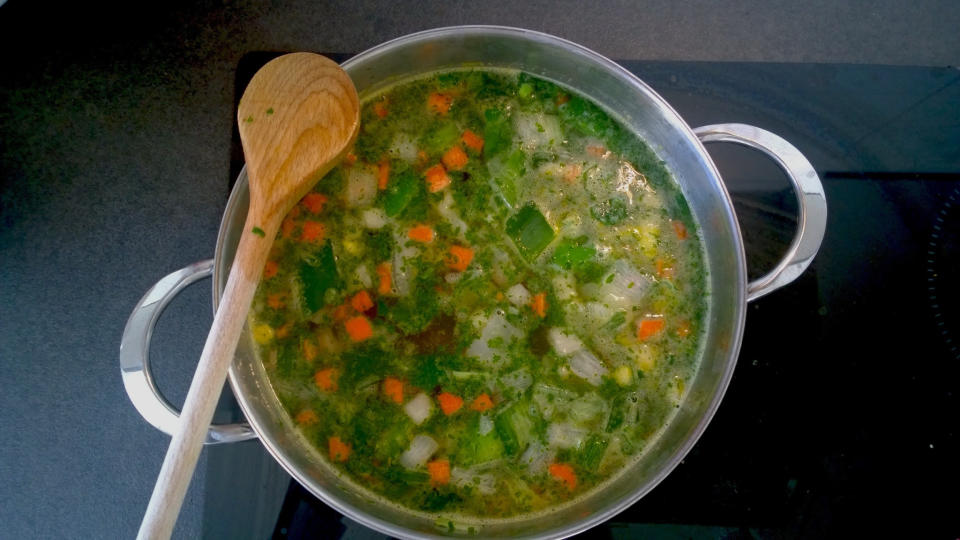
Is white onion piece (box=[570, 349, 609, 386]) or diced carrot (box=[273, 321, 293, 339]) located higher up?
white onion piece (box=[570, 349, 609, 386])

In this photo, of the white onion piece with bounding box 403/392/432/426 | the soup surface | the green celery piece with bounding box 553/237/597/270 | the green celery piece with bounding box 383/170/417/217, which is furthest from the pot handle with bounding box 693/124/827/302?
the white onion piece with bounding box 403/392/432/426

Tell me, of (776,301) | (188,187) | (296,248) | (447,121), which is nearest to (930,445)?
(776,301)

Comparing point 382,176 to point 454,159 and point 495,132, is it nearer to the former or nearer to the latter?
point 454,159

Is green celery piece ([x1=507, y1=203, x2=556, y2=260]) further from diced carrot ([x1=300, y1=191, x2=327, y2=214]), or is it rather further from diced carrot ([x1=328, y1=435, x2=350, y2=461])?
diced carrot ([x1=328, y1=435, x2=350, y2=461])

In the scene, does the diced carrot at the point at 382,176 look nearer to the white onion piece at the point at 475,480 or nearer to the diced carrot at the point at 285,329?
the diced carrot at the point at 285,329

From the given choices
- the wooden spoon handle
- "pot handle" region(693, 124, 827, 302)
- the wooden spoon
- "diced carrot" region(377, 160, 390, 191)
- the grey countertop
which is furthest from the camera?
the grey countertop

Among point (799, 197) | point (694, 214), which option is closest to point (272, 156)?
point (694, 214)

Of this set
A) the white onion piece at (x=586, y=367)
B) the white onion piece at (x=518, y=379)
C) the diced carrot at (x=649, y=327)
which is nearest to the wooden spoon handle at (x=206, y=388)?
the white onion piece at (x=518, y=379)
